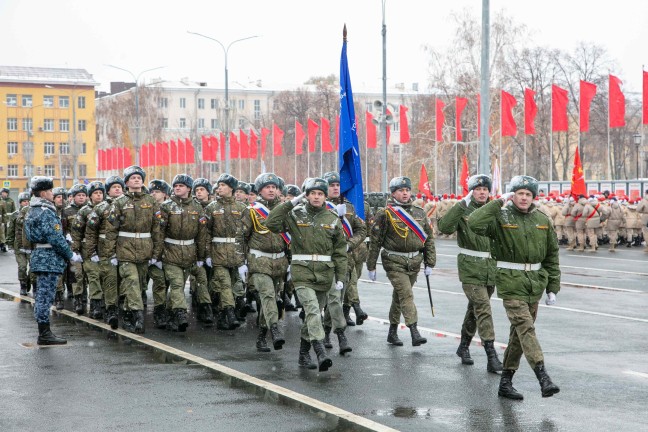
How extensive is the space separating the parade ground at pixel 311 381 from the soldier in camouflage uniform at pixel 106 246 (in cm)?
39

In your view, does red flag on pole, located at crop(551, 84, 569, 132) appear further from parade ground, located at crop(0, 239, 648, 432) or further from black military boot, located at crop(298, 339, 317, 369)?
black military boot, located at crop(298, 339, 317, 369)

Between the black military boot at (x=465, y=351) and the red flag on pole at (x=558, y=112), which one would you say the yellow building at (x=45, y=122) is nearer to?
the red flag on pole at (x=558, y=112)

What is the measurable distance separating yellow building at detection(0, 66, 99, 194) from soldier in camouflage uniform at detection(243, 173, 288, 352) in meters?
104

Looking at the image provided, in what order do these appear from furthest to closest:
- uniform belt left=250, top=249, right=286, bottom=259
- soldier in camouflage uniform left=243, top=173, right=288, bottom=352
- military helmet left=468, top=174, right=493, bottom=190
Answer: uniform belt left=250, top=249, right=286, bottom=259 → soldier in camouflage uniform left=243, top=173, right=288, bottom=352 → military helmet left=468, top=174, right=493, bottom=190

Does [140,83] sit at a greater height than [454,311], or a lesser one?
greater

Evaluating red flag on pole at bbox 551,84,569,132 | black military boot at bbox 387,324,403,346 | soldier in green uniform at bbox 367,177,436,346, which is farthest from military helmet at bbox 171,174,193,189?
red flag on pole at bbox 551,84,569,132

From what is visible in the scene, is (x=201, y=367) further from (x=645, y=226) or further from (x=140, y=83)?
(x=140, y=83)

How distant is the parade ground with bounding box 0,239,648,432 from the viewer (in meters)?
7.46

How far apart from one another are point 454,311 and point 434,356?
399cm

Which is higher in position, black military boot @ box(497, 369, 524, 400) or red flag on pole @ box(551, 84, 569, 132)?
red flag on pole @ box(551, 84, 569, 132)

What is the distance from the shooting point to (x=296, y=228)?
984 cm

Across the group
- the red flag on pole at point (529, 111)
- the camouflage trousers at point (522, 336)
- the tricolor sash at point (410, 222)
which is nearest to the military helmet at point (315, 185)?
the tricolor sash at point (410, 222)

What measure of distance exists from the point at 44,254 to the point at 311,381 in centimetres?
415

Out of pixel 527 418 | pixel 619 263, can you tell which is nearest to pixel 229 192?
pixel 527 418
